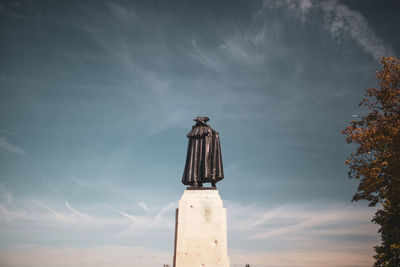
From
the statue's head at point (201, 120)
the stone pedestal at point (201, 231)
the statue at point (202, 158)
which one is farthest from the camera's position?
the statue's head at point (201, 120)

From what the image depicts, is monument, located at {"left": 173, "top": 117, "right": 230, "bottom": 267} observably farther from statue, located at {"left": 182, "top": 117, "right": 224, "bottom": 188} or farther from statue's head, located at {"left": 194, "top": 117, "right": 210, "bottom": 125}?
statue's head, located at {"left": 194, "top": 117, "right": 210, "bottom": 125}

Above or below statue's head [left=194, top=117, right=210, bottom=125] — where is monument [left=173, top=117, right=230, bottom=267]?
below

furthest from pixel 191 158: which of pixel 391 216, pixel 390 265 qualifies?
pixel 390 265

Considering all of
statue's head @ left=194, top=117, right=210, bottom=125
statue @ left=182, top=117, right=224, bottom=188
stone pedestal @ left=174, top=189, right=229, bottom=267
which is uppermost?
statue's head @ left=194, top=117, right=210, bottom=125

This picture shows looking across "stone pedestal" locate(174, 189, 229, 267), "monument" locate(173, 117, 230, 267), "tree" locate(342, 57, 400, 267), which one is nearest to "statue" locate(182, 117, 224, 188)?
"monument" locate(173, 117, 230, 267)

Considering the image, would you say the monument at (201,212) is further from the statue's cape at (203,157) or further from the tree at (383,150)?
the tree at (383,150)

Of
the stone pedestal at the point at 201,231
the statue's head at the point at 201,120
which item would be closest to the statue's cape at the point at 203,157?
the statue's head at the point at 201,120

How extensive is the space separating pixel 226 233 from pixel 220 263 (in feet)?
3.69

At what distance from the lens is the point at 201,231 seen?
1021cm

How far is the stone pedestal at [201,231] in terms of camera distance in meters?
9.83

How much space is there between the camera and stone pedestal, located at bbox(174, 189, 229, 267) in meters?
9.83

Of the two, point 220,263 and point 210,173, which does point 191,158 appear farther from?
point 220,263

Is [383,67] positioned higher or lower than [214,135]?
higher

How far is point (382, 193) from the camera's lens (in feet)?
41.2
